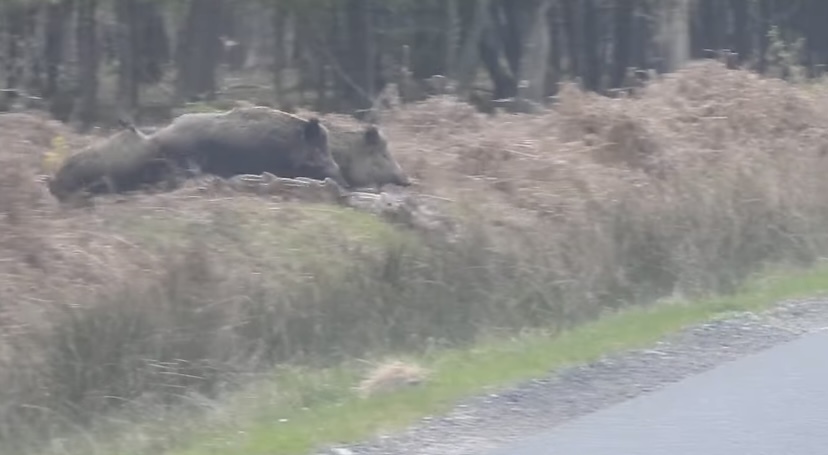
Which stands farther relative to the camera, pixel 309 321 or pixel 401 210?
pixel 401 210

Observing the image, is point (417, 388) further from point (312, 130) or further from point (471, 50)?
point (471, 50)

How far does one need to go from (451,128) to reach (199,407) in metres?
6.57

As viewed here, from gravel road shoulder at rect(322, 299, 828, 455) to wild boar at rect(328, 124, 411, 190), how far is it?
3070 mm

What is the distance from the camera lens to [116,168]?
14039mm

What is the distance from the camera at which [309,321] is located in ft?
41.8

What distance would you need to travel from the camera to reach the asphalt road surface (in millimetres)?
9281

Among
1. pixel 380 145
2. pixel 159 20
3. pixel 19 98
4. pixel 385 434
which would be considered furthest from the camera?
pixel 159 20

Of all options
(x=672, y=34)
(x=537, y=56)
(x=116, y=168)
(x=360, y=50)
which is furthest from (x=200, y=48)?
(x=116, y=168)

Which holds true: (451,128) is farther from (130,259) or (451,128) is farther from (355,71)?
(355,71)

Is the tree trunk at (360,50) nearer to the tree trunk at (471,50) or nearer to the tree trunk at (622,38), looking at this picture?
the tree trunk at (471,50)

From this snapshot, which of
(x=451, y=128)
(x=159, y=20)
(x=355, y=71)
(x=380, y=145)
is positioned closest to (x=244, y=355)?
(x=380, y=145)

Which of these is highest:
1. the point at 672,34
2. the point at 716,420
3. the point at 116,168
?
the point at 672,34

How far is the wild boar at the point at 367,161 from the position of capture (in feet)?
49.5

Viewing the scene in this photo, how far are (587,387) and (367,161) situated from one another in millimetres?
4383
